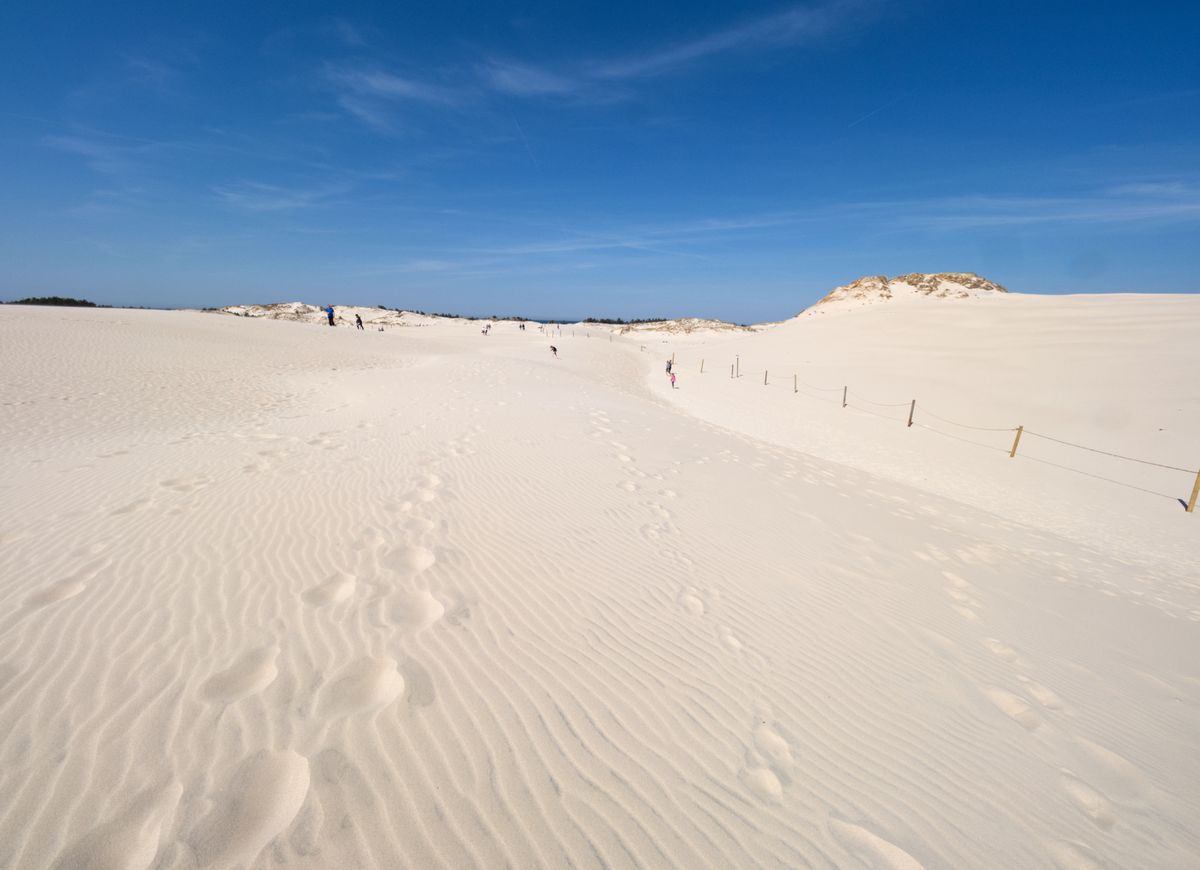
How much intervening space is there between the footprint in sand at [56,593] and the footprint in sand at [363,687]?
7.52 feet

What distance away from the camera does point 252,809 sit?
1.86 meters

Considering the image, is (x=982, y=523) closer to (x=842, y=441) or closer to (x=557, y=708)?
(x=842, y=441)

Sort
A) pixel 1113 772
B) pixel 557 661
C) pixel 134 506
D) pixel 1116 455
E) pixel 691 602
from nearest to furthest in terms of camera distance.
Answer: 1. pixel 1113 772
2. pixel 557 661
3. pixel 691 602
4. pixel 134 506
5. pixel 1116 455

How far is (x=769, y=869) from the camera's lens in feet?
6.40

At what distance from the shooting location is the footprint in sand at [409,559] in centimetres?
387

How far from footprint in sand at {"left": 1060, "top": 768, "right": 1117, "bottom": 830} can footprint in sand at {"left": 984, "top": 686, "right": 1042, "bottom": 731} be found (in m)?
0.41

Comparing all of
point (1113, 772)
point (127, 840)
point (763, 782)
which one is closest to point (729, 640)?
point (763, 782)

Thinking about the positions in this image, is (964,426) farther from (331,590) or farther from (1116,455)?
(331,590)

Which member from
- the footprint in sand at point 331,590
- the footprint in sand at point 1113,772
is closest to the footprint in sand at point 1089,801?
the footprint in sand at point 1113,772

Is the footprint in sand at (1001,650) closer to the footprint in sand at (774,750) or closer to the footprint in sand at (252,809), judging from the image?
the footprint in sand at (774,750)

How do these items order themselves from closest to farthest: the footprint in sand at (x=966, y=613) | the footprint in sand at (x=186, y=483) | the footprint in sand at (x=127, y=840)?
1. the footprint in sand at (x=127, y=840)
2. the footprint in sand at (x=966, y=613)
3. the footprint in sand at (x=186, y=483)

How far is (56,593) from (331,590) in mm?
1782

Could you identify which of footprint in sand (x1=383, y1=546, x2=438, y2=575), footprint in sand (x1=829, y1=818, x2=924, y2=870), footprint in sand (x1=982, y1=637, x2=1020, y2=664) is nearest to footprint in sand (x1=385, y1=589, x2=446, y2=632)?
footprint in sand (x1=383, y1=546, x2=438, y2=575)

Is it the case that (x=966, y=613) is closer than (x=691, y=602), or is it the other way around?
(x=691, y=602)
